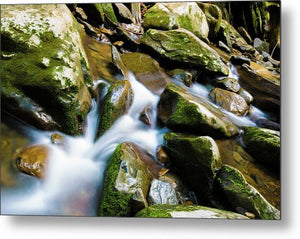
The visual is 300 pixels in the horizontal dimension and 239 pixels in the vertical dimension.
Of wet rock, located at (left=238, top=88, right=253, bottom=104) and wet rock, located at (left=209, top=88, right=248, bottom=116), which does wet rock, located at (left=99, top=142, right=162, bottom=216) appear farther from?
wet rock, located at (left=238, top=88, right=253, bottom=104)

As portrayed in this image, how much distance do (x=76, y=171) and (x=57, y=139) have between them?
31 centimetres

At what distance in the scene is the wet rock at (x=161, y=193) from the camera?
1889mm

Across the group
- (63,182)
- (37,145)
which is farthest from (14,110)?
(63,182)

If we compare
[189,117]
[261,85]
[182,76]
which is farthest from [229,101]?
[189,117]

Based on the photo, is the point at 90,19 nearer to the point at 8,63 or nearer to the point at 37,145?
the point at 8,63

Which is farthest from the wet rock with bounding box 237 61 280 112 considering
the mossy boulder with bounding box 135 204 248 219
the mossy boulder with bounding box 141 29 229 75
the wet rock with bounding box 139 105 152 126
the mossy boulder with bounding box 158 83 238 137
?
the wet rock with bounding box 139 105 152 126

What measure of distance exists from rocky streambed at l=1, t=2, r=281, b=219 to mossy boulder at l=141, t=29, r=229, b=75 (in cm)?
54

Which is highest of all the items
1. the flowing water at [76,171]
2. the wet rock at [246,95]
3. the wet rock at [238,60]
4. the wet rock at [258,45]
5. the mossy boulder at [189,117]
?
the wet rock at [258,45]

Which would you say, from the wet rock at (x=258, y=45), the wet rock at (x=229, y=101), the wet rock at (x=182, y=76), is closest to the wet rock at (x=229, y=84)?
the wet rock at (x=229, y=101)

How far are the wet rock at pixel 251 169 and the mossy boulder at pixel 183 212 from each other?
0.18 metres

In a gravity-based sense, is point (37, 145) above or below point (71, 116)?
below

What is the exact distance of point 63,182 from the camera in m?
1.94

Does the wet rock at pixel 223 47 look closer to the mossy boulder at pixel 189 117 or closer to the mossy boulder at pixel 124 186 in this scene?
the mossy boulder at pixel 189 117

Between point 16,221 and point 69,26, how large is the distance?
1.81 meters
